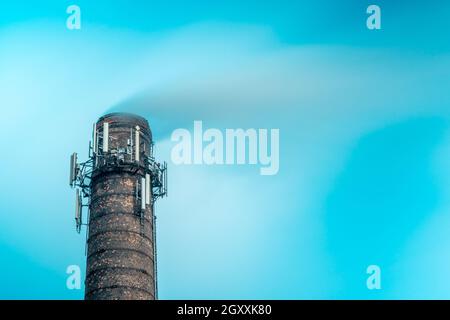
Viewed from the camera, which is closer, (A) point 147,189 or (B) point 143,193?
(B) point 143,193

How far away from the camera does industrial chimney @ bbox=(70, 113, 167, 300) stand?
1459 inches

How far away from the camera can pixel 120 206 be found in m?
38.2

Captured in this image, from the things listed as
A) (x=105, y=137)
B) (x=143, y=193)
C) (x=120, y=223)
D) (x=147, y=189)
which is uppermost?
(x=105, y=137)

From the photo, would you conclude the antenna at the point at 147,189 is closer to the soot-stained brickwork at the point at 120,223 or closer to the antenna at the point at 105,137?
the soot-stained brickwork at the point at 120,223

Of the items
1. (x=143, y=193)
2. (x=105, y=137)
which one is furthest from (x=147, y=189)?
(x=105, y=137)

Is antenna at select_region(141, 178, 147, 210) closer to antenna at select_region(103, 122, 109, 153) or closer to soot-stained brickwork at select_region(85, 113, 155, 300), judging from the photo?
soot-stained brickwork at select_region(85, 113, 155, 300)

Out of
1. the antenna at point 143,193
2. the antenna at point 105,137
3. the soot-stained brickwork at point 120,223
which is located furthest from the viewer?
the antenna at point 105,137

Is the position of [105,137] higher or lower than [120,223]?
higher

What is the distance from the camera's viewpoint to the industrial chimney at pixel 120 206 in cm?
3706

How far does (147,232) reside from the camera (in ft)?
127

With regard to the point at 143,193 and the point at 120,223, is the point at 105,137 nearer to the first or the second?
the point at 143,193
